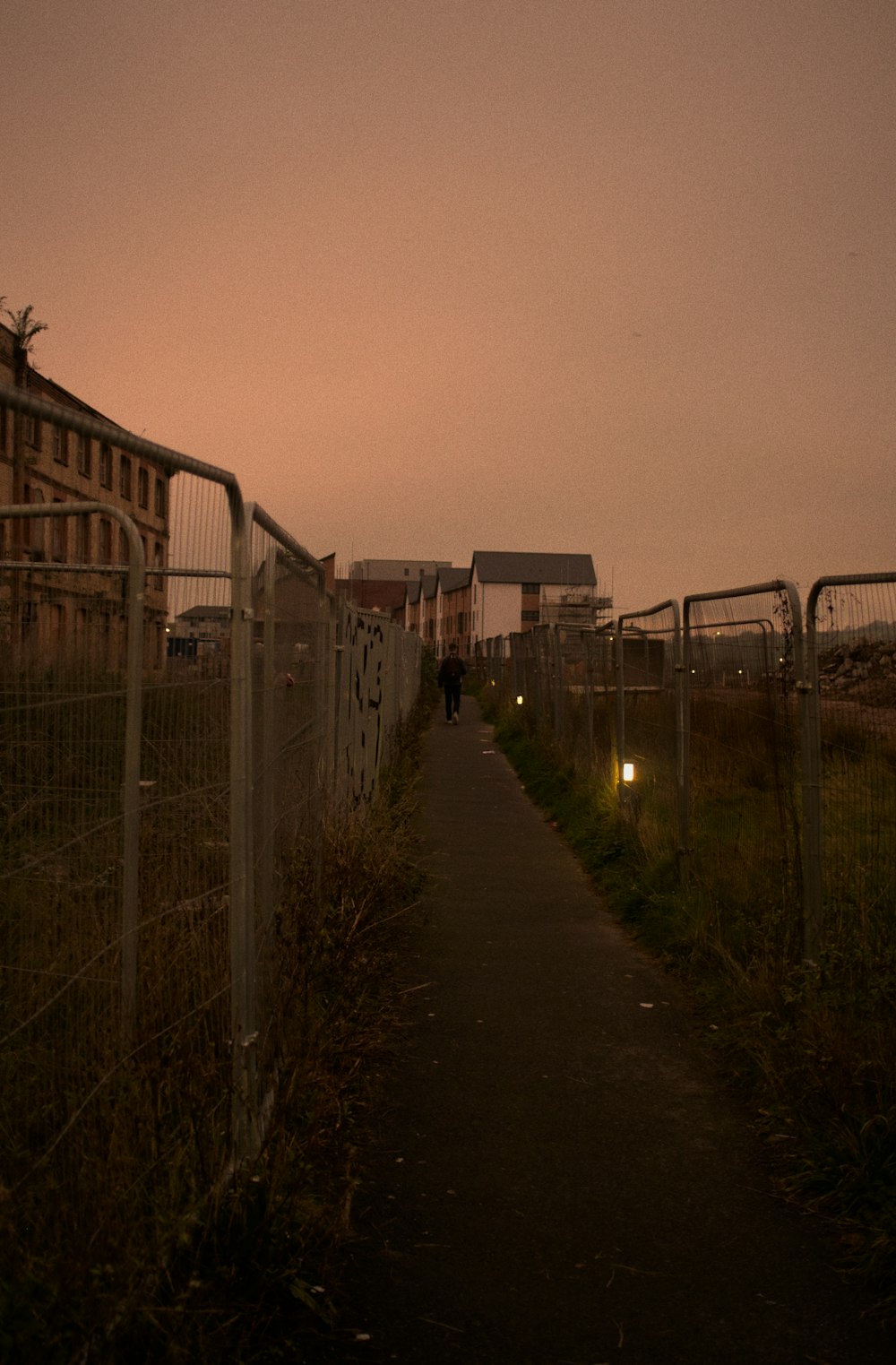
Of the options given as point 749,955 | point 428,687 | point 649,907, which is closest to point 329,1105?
point 749,955

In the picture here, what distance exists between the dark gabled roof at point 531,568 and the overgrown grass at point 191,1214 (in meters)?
88.3

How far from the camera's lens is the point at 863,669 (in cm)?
577

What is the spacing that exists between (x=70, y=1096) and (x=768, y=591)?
176 inches

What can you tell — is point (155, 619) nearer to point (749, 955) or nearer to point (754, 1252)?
point (754, 1252)

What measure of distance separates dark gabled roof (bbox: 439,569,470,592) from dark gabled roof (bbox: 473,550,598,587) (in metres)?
7.47

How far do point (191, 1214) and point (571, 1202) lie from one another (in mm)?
1461

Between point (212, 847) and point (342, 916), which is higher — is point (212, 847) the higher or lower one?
the higher one

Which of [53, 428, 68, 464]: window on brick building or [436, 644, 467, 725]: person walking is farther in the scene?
[436, 644, 467, 725]: person walking

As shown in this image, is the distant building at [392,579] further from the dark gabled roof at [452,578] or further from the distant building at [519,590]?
the distant building at [519,590]

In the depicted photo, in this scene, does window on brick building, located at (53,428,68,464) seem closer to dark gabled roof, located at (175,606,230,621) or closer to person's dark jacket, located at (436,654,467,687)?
dark gabled roof, located at (175,606,230,621)

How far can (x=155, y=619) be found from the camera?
174 inches

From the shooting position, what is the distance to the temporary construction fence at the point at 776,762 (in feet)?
18.5

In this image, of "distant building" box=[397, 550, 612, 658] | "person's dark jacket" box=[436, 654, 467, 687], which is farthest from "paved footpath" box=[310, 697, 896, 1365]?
"distant building" box=[397, 550, 612, 658]

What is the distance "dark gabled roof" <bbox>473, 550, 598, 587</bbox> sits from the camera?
304ft
